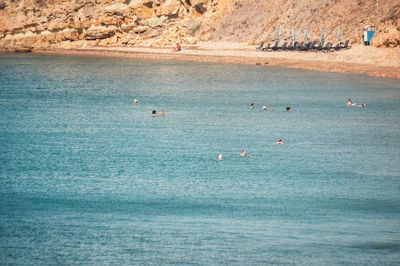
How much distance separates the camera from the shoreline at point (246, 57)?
277 feet

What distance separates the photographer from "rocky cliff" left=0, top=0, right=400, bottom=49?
10388 centimetres

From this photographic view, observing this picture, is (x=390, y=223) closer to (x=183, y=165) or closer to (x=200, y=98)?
(x=183, y=165)

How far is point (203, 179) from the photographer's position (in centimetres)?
3794

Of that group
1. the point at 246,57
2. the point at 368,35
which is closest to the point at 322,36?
the point at 246,57

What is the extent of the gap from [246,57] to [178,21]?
1229 inches

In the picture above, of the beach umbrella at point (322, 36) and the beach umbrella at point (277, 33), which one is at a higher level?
the beach umbrella at point (322, 36)

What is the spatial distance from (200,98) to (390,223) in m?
40.5

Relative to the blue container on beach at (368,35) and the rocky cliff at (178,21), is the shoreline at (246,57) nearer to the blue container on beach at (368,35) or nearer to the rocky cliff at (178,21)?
the blue container on beach at (368,35)

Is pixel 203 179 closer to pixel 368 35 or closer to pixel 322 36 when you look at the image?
pixel 368 35

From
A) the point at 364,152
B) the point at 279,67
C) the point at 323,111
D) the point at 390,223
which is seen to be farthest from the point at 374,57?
the point at 390,223

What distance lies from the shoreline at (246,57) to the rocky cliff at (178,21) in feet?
13.9

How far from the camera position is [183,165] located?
40875mm

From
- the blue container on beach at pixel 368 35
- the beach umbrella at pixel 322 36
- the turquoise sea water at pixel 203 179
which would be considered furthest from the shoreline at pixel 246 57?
the turquoise sea water at pixel 203 179

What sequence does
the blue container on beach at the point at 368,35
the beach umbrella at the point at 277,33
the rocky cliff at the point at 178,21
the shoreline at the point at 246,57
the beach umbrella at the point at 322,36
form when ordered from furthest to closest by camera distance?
1. the beach umbrella at the point at 277,33
2. the rocky cliff at the point at 178,21
3. the beach umbrella at the point at 322,36
4. the blue container on beach at the point at 368,35
5. the shoreline at the point at 246,57
